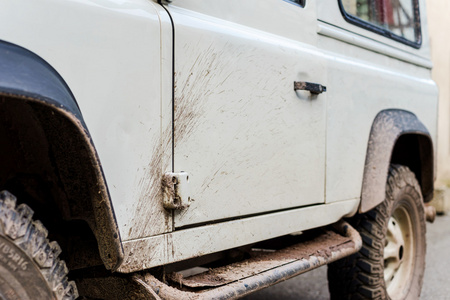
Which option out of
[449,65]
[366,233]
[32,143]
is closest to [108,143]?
[32,143]

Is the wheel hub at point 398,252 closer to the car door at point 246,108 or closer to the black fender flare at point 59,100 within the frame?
the car door at point 246,108

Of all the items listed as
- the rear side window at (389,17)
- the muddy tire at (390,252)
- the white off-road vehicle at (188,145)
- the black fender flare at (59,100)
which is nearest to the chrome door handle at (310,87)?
the white off-road vehicle at (188,145)

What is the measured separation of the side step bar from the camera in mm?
1764

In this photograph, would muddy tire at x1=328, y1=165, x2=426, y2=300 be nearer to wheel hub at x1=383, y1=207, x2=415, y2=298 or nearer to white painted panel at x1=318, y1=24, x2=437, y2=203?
wheel hub at x1=383, y1=207, x2=415, y2=298

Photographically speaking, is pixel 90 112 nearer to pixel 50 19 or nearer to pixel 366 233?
pixel 50 19

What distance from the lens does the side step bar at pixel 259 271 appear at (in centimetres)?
176

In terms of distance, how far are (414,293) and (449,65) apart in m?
6.35

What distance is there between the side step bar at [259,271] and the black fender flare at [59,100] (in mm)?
224

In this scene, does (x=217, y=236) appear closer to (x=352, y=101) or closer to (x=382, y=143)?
(x=352, y=101)

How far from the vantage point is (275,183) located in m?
2.29

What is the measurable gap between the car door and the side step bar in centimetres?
22

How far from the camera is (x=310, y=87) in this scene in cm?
241

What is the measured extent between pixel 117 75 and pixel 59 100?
0.97ft

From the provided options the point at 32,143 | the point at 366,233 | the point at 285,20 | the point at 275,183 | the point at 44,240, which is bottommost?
the point at 366,233
